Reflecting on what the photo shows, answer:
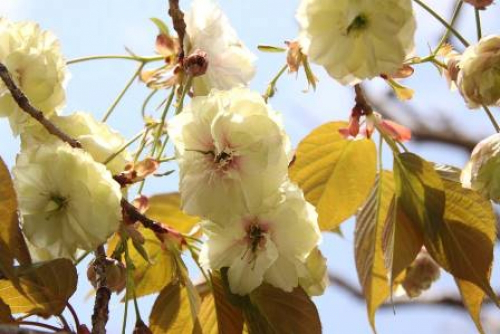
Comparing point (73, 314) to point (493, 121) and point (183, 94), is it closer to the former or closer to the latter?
point (183, 94)

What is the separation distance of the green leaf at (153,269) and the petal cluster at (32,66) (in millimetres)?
172

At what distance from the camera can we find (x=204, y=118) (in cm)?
77

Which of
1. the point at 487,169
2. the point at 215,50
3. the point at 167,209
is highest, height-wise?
the point at 215,50

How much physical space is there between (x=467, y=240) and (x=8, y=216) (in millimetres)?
437

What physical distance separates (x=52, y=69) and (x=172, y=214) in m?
0.24

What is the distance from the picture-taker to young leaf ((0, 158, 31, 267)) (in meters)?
0.71

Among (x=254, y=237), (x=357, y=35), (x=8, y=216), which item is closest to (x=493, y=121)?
(x=357, y=35)

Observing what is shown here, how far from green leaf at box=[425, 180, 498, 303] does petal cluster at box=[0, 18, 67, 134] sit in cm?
40

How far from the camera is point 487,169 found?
843 millimetres

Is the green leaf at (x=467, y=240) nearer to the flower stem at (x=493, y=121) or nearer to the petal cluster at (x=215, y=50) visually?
the flower stem at (x=493, y=121)

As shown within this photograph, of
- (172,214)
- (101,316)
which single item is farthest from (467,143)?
(101,316)

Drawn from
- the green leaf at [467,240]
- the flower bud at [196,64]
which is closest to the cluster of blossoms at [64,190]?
the flower bud at [196,64]

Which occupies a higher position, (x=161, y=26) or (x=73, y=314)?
(x=161, y=26)

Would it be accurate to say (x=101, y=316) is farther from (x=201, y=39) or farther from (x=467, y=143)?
(x=467, y=143)
